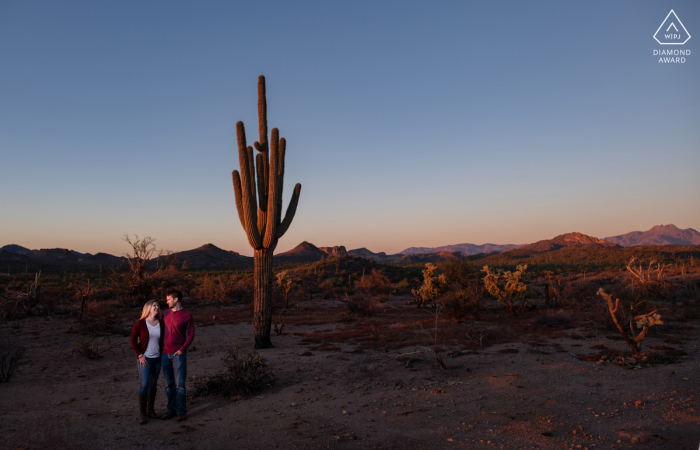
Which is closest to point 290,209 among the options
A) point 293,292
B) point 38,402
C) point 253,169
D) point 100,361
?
point 253,169

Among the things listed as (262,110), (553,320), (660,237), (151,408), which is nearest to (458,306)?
(553,320)

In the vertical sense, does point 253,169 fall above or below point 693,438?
above

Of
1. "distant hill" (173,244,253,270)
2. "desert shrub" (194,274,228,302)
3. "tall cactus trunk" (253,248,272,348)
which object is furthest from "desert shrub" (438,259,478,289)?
"distant hill" (173,244,253,270)

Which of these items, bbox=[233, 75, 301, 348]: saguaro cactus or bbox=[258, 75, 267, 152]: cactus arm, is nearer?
bbox=[233, 75, 301, 348]: saguaro cactus

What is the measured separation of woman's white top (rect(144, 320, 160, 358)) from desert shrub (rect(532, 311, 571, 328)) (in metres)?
11.7

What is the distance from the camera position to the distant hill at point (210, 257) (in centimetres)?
7094

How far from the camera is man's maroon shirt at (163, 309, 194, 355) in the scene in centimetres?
489

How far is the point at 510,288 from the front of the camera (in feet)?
51.4

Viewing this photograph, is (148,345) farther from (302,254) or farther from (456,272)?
(302,254)

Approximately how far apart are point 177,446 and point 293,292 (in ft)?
77.5

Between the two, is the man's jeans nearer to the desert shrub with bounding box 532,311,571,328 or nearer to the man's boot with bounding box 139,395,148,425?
the man's boot with bounding box 139,395,148,425

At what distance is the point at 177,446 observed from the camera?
4188 millimetres

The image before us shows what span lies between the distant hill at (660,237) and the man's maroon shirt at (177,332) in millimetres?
202596

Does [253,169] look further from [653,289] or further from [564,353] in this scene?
[653,289]
